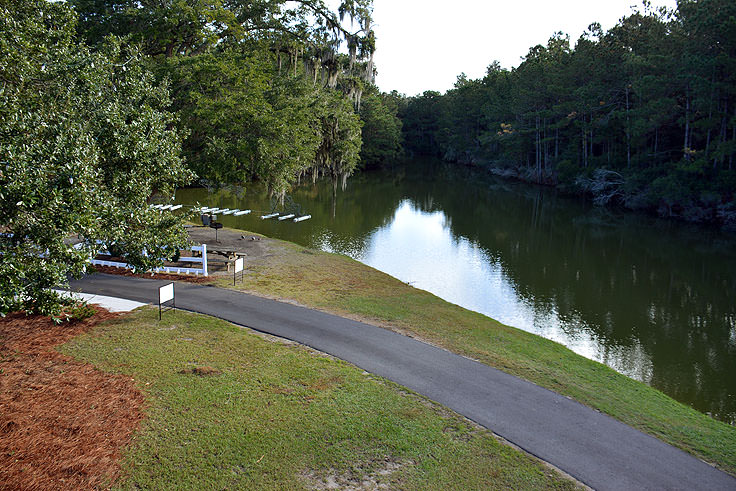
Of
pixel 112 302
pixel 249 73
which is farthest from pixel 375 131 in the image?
pixel 112 302

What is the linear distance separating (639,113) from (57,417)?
4780 cm

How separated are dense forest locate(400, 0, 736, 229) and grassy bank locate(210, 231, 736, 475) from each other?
1222 inches

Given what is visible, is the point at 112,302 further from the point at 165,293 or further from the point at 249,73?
the point at 249,73

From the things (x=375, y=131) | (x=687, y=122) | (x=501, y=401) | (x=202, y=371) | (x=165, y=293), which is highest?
(x=375, y=131)

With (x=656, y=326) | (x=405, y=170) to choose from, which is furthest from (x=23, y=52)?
(x=405, y=170)

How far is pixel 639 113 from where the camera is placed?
44.1 meters

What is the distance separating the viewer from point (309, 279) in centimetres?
2025

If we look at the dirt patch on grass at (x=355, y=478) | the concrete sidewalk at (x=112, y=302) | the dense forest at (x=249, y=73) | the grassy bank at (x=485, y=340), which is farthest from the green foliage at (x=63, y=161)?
the dense forest at (x=249, y=73)

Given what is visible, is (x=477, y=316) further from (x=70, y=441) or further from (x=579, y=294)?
(x=70, y=441)

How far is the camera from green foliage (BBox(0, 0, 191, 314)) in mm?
7816

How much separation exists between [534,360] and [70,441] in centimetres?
1050

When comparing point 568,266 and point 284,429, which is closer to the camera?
point 284,429

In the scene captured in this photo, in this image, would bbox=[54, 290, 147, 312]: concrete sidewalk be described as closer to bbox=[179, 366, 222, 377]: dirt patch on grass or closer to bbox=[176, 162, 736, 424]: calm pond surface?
bbox=[179, 366, 222, 377]: dirt patch on grass

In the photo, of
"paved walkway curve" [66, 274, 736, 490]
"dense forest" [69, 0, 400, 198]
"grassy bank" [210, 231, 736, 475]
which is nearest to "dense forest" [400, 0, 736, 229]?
"dense forest" [69, 0, 400, 198]
